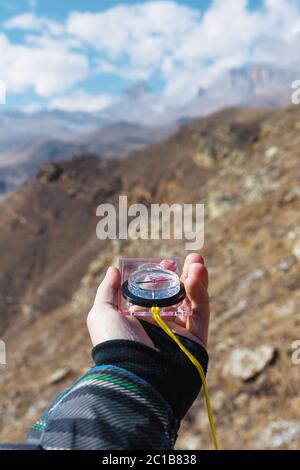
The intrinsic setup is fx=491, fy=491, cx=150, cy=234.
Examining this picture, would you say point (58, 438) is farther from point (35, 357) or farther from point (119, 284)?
point (35, 357)

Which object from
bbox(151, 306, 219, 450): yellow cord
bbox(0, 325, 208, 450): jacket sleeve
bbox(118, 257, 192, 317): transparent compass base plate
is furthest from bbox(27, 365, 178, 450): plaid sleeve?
bbox(118, 257, 192, 317): transparent compass base plate

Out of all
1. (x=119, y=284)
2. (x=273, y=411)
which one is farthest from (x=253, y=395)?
(x=119, y=284)

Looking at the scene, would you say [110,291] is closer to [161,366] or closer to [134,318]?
[134,318]

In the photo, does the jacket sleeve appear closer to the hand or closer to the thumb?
the hand

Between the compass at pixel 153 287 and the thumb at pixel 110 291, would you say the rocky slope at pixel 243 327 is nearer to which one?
the compass at pixel 153 287

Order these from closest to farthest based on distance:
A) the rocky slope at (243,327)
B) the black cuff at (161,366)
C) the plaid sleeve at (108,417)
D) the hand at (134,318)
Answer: the plaid sleeve at (108,417), the black cuff at (161,366), the hand at (134,318), the rocky slope at (243,327)

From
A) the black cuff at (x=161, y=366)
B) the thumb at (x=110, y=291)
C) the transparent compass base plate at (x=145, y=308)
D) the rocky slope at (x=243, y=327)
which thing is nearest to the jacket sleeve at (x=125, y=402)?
the black cuff at (x=161, y=366)

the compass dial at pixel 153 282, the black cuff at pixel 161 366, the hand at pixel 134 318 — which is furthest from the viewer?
the compass dial at pixel 153 282
